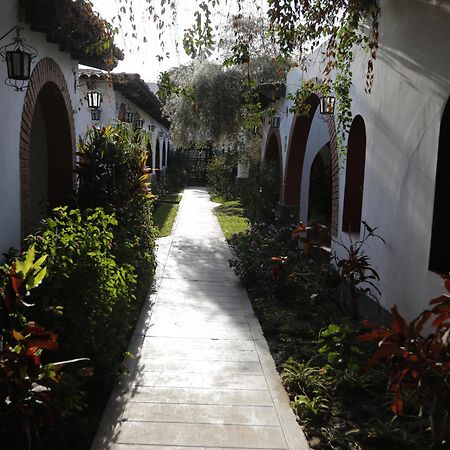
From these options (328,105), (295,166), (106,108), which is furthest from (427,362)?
(106,108)

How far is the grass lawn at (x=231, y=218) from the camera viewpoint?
12.1 meters

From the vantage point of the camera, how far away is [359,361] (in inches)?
163

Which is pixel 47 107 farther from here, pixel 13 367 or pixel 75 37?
pixel 13 367

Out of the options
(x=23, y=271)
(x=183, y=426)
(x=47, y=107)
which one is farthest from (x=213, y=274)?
(x=23, y=271)

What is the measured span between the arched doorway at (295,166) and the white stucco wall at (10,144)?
20.8ft

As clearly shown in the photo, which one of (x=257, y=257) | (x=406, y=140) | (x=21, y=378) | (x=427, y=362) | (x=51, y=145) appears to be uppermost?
(x=406, y=140)

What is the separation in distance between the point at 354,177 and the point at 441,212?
2.72 metres

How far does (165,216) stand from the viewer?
47.4 feet

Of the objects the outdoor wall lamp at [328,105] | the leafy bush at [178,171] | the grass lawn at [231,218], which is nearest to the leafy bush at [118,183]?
the outdoor wall lamp at [328,105]

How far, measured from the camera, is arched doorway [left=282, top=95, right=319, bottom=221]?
1062cm

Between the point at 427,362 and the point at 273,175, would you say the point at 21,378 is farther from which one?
the point at 273,175

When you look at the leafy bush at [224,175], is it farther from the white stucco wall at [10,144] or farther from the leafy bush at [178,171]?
the white stucco wall at [10,144]

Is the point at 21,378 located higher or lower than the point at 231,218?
higher

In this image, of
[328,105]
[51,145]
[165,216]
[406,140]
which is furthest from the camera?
[165,216]
